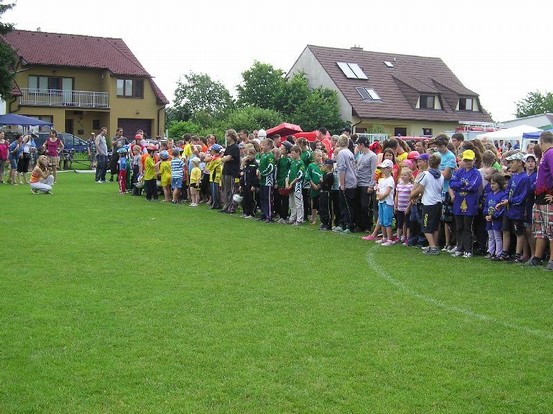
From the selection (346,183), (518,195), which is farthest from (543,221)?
(346,183)

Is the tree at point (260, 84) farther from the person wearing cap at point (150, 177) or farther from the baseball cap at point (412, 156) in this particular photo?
the baseball cap at point (412, 156)

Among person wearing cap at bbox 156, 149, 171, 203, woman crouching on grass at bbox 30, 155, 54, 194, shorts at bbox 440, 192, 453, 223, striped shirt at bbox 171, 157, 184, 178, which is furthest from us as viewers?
woman crouching on grass at bbox 30, 155, 54, 194

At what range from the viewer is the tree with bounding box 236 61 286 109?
184 feet

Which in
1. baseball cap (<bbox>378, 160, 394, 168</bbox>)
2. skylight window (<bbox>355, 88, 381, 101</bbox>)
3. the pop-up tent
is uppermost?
skylight window (<bbox>355, 88, 381, 101</bbox>)

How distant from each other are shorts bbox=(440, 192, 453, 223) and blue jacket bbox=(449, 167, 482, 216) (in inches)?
12.7

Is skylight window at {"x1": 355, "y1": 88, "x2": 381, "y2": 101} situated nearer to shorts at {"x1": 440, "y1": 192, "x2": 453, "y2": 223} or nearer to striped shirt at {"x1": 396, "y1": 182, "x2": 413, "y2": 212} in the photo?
striped shirt at {"x1": 396, "y1": 182, "x2": 413, "y2": 212}

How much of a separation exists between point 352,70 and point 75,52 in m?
20.8

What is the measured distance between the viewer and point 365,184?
16.5 m

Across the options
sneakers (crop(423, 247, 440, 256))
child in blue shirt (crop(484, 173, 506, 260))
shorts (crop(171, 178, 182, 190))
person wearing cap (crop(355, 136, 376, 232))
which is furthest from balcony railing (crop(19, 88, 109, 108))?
child in blue shirt (crop(484, 173, 506, 260))

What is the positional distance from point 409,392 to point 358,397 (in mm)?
440

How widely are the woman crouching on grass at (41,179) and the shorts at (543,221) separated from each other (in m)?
17.1

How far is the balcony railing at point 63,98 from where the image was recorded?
186ft

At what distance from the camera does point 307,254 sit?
13438mm

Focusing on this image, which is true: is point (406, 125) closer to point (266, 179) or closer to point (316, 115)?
point (316, 115)
